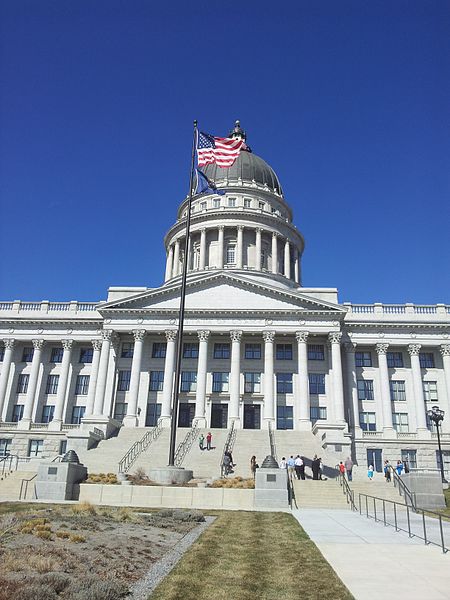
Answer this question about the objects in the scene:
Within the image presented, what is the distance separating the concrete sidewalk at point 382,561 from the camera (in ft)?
27.3

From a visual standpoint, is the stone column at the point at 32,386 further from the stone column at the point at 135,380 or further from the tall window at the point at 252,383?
the tall window at the point at 252,383

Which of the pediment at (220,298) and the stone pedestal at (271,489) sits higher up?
the pediment at (220,298)

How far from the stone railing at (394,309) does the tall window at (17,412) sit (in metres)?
36.5

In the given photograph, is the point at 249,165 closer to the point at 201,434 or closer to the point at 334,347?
the point at 334,347

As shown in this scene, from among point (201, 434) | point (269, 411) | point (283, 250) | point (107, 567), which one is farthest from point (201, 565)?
point (283, 250)

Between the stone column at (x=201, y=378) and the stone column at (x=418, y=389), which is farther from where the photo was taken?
the stone column at (x=418, y=389)

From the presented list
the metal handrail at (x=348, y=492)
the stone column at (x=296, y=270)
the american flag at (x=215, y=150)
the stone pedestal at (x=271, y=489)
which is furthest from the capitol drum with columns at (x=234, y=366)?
the stone pedestal at (x=271, y=489)

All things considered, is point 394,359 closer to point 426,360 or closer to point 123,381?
point 426,360

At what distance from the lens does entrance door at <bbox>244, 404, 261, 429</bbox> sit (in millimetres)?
50531

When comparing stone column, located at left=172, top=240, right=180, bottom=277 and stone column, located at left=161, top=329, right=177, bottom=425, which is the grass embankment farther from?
stone column, located at left=172, top=240, right=180, bottom=277

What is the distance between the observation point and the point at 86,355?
56.3m

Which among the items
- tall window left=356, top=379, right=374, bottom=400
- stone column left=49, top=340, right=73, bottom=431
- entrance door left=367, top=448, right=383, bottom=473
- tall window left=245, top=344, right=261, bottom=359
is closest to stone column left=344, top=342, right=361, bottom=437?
tall window left=356, top=379, right=374, bottom=400

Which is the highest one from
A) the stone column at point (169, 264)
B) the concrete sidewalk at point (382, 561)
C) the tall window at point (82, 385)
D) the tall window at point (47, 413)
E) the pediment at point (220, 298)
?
the stone column at point (169, 264)

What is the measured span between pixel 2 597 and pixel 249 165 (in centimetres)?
7619
